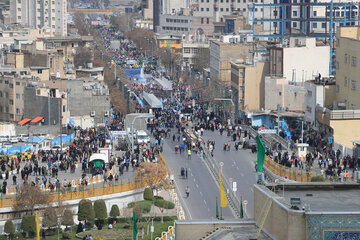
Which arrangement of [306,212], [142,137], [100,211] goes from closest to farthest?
[306,212]
[100,211]
[142,137]

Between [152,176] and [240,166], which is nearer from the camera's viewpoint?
[152,176]

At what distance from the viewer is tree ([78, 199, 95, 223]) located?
4816cm

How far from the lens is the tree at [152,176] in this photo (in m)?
53.7

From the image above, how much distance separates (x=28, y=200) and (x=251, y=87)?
140 ft

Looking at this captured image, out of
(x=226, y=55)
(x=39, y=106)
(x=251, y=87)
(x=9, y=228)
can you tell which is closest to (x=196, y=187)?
(x=9, y=228)

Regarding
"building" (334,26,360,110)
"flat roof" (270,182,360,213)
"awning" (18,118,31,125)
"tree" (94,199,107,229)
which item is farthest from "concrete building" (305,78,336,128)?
"flat roof" (270,182,360,213)

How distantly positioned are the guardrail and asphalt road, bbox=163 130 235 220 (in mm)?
2837

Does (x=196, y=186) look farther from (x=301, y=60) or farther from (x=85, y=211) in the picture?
(x=301, y=60)

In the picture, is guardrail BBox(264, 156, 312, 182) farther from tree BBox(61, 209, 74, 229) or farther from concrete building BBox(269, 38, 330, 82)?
concrete building BBox(269, 38, 330, 82)

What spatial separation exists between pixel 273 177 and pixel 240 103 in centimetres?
3625

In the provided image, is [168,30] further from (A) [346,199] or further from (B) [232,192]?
(A) [346,199]

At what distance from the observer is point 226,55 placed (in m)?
108

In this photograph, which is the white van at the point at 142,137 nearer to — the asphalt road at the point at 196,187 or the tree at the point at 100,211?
the asphalt road at the point at 196,187

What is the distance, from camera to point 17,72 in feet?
299
